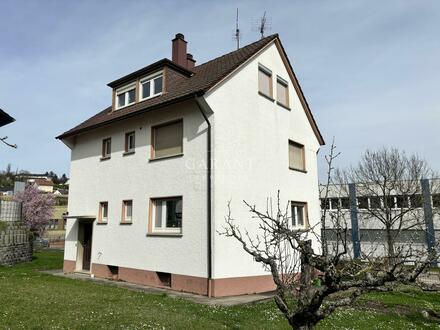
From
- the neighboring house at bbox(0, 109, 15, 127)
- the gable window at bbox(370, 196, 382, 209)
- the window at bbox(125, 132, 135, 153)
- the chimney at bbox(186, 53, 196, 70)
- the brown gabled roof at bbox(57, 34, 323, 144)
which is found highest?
the chimney at bbox(186, 53, 196, 70)

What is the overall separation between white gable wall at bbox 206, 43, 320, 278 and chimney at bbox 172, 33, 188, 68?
16.4 feet

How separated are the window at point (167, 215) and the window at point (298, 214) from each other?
217 inches

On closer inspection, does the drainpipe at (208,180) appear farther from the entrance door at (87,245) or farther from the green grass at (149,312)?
the entrance door at (87,245)

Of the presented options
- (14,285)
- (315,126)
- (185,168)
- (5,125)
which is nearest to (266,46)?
(315,126)

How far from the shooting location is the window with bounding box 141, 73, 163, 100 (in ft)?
52.3

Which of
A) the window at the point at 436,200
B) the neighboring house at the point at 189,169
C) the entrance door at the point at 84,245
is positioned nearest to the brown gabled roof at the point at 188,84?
the neighboring house at the point at 189,169

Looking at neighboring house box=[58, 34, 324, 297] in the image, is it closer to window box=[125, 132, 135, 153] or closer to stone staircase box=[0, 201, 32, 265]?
window box=[125, 132, 135, 153]

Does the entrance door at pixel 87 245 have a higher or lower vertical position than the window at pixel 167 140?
lower

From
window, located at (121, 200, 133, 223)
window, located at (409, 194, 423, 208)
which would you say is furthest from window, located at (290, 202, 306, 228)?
window, located at (409, 194, 423, 208)

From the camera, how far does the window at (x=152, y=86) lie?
52.3 feet

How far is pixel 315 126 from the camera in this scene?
738 inches

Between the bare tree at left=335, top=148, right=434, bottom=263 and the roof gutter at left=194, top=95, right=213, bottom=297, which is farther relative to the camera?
the bare tree at left=335, top=148, right=434, bottom=263

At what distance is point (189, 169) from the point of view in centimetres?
1304

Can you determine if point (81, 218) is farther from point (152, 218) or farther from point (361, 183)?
point (361, 183)
